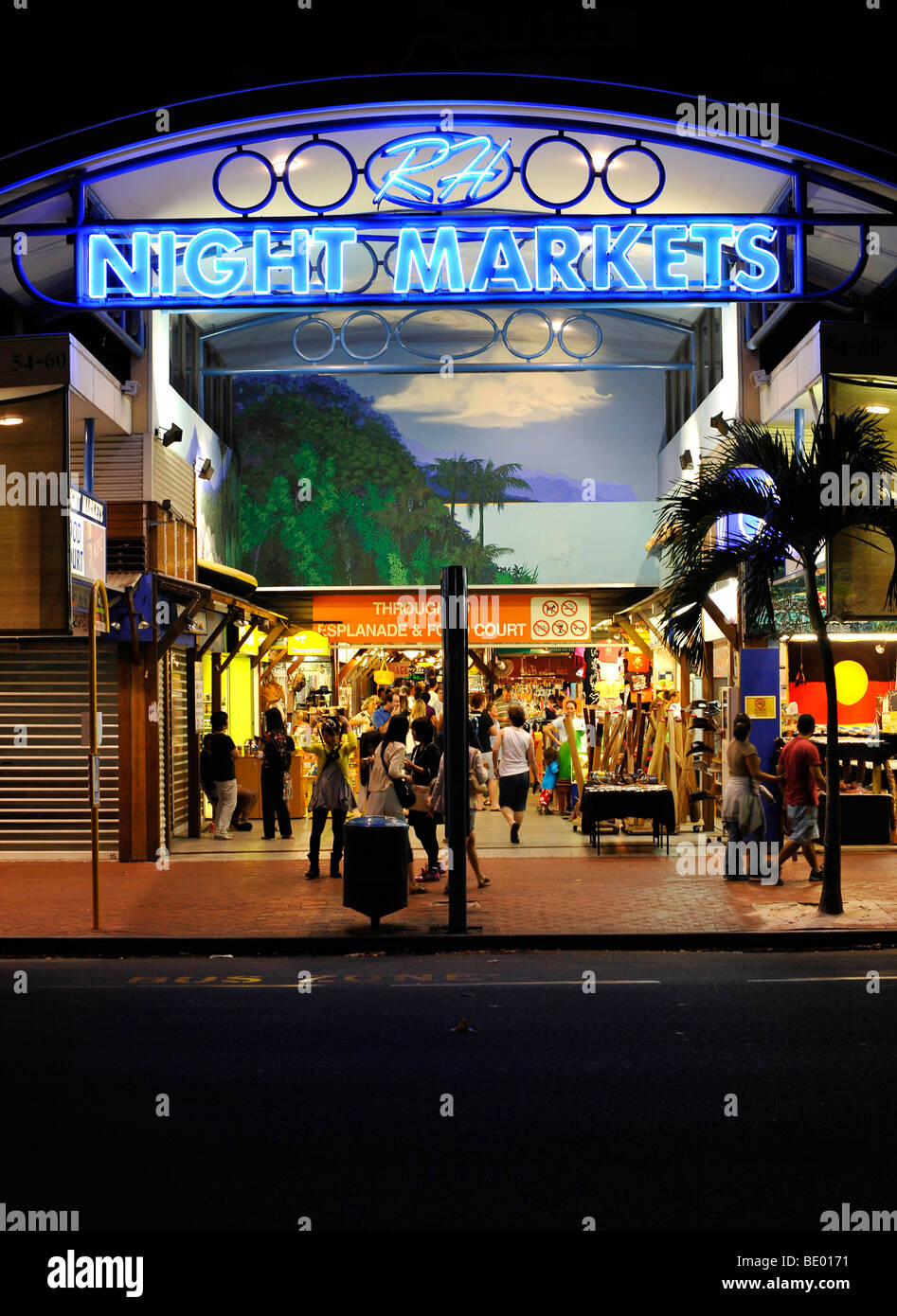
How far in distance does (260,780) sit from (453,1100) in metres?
15.6

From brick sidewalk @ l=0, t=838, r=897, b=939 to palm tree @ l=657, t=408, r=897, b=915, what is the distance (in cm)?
100

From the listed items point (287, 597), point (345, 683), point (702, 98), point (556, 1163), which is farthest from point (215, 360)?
point (556, 1163)

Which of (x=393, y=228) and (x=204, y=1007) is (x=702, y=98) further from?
(x=204, y=1007)

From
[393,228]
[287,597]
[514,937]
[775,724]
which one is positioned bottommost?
[514,937]

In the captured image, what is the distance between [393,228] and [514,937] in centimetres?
858

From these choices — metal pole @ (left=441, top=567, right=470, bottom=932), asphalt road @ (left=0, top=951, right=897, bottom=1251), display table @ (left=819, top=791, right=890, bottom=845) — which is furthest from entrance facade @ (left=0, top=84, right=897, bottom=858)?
asphalt road @ (left=0, top=951, right=897, bottom=1251)

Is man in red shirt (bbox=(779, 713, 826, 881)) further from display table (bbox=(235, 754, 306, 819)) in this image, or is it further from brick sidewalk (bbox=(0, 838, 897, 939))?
display table (bbox=(235, 754, 306, 819))

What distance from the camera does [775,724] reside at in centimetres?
1648

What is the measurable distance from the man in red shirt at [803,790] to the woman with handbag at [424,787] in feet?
13.2

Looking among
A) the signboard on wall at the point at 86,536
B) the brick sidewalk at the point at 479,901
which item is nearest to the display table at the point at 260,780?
the brick sidewalk at the point at 479,901

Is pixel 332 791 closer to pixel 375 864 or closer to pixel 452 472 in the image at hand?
pixel 375 864

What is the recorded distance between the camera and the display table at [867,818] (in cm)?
1683

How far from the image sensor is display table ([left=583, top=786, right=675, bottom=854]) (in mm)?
17219

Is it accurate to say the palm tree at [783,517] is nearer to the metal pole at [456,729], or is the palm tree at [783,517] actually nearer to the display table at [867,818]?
the metal pole at [456,729]
